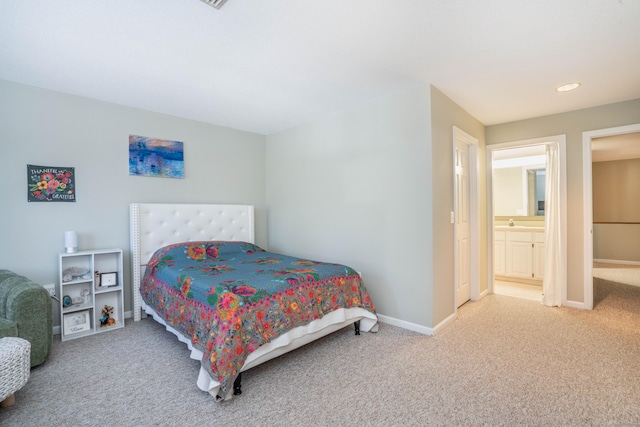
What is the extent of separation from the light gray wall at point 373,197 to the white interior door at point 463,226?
3.14 ft

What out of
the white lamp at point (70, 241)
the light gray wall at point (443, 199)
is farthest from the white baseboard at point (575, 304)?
the white lamp at point (70, 241)

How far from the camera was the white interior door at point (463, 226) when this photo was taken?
3.82 metres

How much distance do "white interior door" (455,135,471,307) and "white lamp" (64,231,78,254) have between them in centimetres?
414

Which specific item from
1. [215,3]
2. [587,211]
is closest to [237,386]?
[215,3]

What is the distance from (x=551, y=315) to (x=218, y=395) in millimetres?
3631

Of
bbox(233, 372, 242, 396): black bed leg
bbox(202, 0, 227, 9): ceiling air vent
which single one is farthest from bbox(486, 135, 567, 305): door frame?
→ bbox(202, 0, 227, 9): ceiling air vent

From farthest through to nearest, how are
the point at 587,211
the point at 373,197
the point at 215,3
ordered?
the point at 587,211, the point at 373,197, the point at 215,3

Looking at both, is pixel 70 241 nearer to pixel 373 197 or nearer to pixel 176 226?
pixel 176 226

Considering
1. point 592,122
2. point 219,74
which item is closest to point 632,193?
point 592,122

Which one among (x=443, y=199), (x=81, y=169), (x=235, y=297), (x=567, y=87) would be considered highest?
(x=567, y=87)

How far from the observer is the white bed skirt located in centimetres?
200

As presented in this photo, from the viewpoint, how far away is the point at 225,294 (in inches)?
84.5

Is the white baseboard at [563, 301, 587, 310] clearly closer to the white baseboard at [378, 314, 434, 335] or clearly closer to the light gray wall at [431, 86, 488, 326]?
the light gray wall at [431, 86, 488, 326]

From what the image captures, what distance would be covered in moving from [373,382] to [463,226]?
8.43 feet
